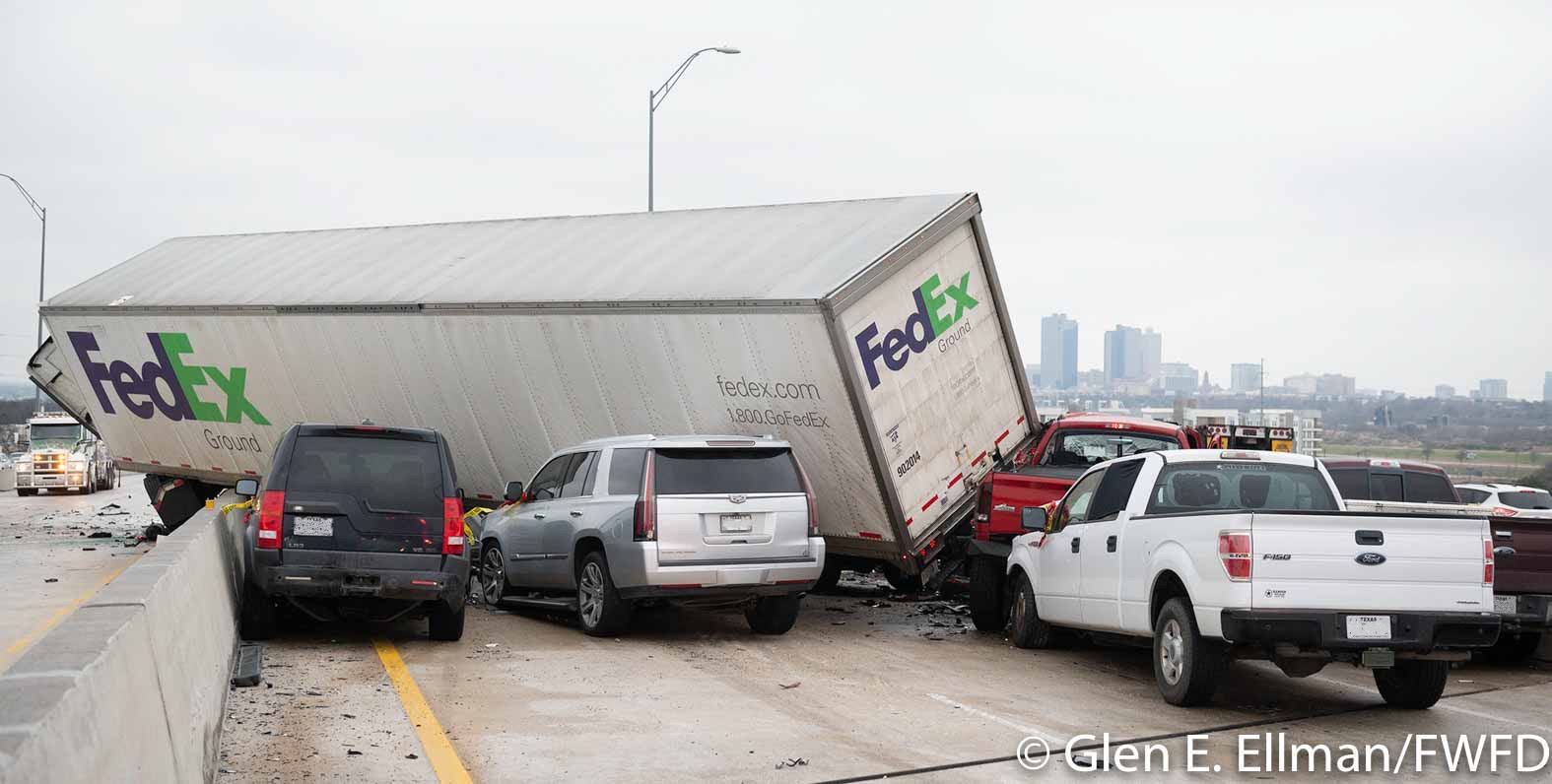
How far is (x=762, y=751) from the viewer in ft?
26.1

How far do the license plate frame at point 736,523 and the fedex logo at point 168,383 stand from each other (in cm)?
1102

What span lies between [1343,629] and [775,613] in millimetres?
5705

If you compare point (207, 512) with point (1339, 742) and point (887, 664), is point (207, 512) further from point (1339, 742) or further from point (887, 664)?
point (1339, 742)

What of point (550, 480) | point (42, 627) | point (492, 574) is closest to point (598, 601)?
point (550, 480)

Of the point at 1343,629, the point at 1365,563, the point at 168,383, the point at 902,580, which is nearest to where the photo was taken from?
the point at 1343,629

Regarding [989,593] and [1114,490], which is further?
[989,593]

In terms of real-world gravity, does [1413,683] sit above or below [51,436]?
below

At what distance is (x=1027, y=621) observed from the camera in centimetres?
1278

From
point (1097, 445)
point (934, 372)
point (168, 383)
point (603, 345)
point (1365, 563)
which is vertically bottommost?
point (1365, 563)

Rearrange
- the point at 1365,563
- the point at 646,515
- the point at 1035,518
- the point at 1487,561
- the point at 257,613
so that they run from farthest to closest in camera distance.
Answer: the point at 646,515, the point at 257,613, the point at 1035,518, the point at 1487,561, the point at 1365,563

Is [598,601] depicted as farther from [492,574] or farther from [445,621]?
[492,574]

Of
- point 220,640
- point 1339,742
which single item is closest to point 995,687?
point 1339,742

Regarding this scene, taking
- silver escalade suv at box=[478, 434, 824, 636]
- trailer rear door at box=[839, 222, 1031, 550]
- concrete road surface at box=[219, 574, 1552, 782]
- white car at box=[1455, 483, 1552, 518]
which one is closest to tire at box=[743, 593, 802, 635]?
silver escalade suv at box=[478, 434, 824, 636]

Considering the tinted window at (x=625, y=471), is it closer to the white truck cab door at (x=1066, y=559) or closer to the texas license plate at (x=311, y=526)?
the texas license plate at (x=311, y=526)
